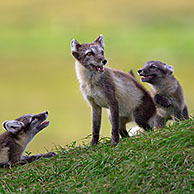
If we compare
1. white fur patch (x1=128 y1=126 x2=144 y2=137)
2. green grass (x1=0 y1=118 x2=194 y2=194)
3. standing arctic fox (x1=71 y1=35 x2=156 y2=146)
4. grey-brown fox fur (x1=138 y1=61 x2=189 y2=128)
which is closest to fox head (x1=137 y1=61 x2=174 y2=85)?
grey-brown fox fur (x1=138 y1=61 x2=189 y2=128)

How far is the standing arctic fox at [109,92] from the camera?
289 inches

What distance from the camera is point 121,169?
5.72 meters

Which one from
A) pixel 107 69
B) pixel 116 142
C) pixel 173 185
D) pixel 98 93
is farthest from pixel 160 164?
pixel 107 69

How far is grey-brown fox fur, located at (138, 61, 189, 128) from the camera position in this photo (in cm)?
844

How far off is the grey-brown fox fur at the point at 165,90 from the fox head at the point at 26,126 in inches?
91.6

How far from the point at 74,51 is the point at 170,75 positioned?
240 centimetres

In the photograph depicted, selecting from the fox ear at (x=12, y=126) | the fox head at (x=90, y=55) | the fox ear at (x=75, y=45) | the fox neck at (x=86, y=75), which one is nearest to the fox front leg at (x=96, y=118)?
the fox neck at (x=86, y=75)

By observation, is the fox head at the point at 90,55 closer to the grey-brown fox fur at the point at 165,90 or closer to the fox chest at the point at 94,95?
the fox chest at the point at 94,95

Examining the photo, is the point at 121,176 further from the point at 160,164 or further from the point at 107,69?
the point at 107,69

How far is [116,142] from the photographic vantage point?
7.17 metres

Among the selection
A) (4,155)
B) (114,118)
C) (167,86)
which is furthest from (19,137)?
(167,86)

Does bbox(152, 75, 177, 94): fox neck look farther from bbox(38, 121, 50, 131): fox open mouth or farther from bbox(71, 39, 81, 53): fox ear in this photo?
bbox(38, 121, 50, 131): fox open mouth

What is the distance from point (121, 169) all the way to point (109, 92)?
2030 mm

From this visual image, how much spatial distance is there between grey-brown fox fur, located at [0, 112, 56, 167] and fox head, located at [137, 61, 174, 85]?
2.26 metres
